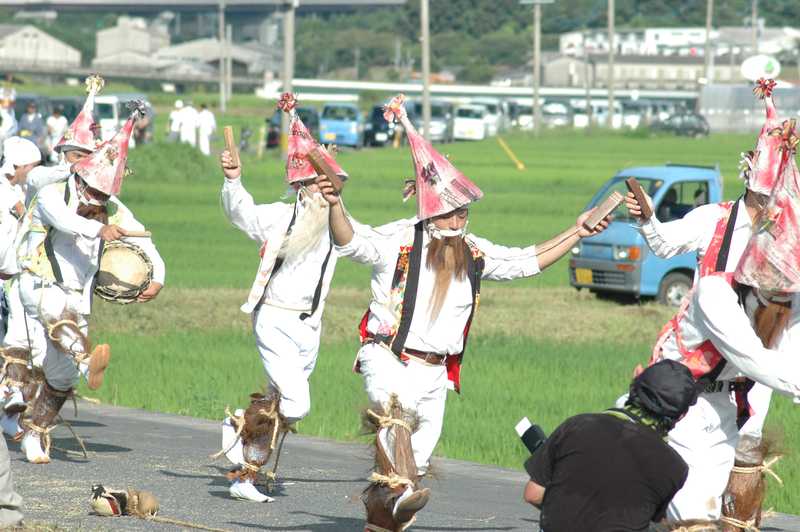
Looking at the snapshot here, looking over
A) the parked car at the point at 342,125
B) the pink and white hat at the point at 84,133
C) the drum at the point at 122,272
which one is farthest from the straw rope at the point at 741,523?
the parked car at the point at 342,125

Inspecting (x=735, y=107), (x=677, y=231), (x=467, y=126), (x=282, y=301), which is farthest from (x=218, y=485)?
(x=735, y=107)

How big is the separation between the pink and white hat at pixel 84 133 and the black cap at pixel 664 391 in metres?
5.47

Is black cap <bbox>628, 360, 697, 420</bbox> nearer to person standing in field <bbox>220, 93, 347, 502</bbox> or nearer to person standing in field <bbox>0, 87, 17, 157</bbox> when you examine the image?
person standing in field <bbox>220, 93, 347, 502</bbox>

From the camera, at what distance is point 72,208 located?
9.91 metres

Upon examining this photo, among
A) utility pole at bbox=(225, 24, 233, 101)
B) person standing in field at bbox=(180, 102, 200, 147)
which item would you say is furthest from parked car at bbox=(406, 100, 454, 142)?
utility pole at bbox=(225, 24, 233, 101)

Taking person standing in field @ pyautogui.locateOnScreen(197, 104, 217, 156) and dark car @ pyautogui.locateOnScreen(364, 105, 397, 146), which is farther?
dark car @ pyautogui.locateOnScreen(364, 105, 397, 146)

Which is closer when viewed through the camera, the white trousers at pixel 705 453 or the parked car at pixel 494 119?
the white trousers at pixel 705 453

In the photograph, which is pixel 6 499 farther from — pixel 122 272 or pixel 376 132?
pixel 376 132

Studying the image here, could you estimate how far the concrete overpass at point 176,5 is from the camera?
580 feet

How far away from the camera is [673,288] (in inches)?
798

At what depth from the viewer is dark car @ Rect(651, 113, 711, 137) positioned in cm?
7100

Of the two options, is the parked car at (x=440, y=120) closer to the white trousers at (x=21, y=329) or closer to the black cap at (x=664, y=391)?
the white trousers at (x=21, y=329)

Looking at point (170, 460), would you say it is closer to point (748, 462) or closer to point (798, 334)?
point (748, 462)

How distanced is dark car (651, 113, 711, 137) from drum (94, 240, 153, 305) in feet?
203
